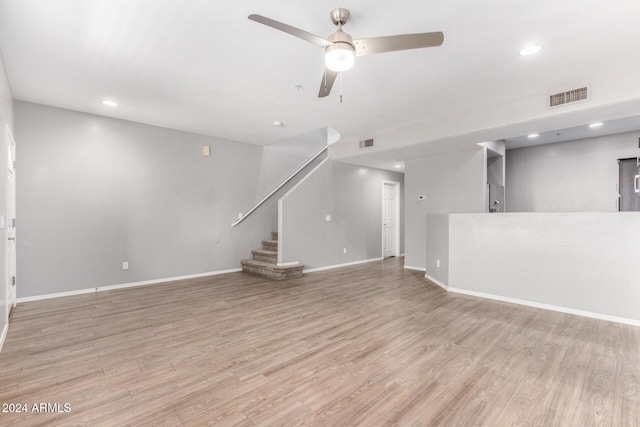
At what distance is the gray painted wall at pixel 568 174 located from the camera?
19.9 feet

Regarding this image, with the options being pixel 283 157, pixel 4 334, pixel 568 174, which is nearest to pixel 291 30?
pixel 4 334

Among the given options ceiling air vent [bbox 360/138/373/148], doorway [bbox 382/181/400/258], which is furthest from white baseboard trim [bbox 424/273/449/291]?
ceiling air vent [bbox 360/138/373/148]

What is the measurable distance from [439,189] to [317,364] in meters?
4.89

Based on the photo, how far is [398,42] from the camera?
6.95 ft

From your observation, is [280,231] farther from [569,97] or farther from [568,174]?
[568,174]

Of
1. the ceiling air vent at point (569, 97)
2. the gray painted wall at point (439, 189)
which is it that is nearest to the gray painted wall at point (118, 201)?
the gray painted wall at point (439, 189)

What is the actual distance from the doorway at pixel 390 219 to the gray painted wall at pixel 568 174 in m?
2.82

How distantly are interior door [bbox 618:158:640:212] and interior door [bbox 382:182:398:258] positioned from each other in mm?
4734

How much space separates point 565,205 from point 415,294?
185 inches

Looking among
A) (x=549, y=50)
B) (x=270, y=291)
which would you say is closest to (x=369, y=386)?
(x=270, y=291)

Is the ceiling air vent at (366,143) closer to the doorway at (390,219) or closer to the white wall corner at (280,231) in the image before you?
the white wall corner at (280,231)

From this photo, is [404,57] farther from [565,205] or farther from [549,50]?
[565,205]

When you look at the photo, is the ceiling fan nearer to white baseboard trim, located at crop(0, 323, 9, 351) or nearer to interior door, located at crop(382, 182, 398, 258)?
white baseboard trim, located at crop(0, 323, 9, 351)

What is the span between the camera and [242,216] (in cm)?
654
